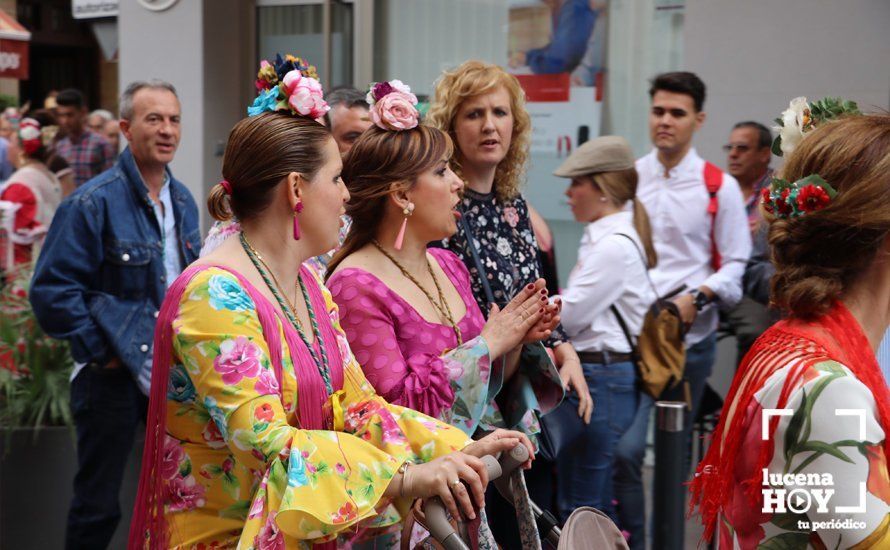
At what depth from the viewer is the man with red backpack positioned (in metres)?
5.50

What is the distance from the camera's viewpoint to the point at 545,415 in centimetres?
392

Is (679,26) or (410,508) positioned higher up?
(679,26)

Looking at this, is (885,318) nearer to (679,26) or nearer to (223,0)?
(679,26)

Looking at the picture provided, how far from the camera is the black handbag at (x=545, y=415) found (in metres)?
3.53

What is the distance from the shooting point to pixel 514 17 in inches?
307

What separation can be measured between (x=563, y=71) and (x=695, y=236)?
229cm

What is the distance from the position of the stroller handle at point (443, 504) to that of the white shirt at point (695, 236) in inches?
124

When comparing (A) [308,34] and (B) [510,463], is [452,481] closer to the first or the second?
(B) [510,463]

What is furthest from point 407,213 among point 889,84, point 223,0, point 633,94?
point 223,0

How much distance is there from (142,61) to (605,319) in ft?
18.2

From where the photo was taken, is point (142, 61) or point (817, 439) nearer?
point (817, 439)

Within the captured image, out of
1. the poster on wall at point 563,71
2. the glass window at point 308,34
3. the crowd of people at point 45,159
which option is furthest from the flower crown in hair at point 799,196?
the glass window at point 308,34

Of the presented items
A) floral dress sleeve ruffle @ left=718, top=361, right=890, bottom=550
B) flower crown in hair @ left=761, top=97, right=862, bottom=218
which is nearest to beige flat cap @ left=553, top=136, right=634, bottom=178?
flower crown in hair @ left=761, top=97, right=862, bottom=218

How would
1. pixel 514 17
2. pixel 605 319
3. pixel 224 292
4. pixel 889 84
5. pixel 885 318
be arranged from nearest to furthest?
pixel 885 318, pixel 224 292, pixel 605 319, pixel 889 84, pixel 514 17
